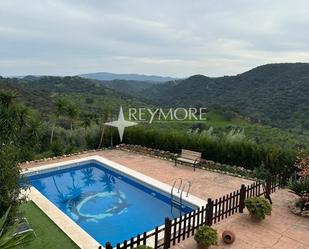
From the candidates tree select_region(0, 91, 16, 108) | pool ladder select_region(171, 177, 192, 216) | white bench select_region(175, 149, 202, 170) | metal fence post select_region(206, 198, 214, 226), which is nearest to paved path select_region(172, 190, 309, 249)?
metal fence post select_region(206, 198, 214, 226)

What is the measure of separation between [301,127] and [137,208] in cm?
3686

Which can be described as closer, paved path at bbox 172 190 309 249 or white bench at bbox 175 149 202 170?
paved path at bbox 172 190 309 249

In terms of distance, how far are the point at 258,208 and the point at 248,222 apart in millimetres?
477

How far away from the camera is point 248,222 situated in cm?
841

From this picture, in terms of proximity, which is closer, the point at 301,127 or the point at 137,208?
the point at 137,208

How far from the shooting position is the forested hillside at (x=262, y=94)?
1829 inches

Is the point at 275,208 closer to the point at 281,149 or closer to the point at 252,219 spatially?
the point at 252,219

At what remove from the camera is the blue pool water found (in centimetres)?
955

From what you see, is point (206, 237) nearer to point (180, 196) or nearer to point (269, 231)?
point (269, 231)

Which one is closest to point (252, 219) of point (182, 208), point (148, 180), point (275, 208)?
point (275, 208)

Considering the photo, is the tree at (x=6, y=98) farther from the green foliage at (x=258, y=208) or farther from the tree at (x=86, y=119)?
the green foliage at (x=258, y=208)

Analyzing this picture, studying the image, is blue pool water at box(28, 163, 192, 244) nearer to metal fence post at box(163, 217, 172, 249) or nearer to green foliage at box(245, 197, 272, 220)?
metal fence post at box(163, 217, 172, 249)

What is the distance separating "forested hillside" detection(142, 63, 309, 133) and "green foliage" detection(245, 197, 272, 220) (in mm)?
35575

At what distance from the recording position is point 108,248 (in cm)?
557
